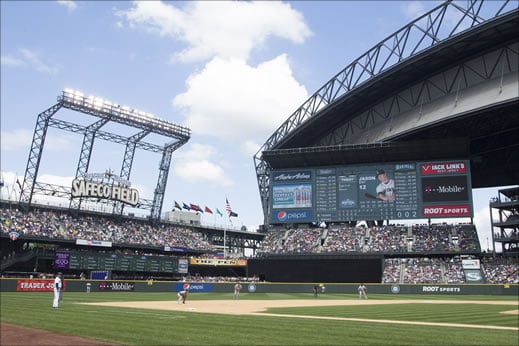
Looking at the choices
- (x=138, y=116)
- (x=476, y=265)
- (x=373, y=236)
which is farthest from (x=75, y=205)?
(x=476, y=265)

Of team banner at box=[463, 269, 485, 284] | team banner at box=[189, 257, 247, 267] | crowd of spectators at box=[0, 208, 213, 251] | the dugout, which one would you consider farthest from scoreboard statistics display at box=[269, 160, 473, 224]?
crowd of spectators at box=[0, 208, 213, 251]

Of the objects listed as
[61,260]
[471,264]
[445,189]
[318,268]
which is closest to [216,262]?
[318,268]

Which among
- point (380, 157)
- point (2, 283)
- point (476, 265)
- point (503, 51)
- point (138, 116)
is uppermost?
point (503, 51)

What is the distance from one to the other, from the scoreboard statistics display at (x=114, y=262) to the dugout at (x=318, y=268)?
559 inches

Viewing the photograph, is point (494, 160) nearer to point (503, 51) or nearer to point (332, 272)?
point (503, 51)

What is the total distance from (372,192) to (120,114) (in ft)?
126

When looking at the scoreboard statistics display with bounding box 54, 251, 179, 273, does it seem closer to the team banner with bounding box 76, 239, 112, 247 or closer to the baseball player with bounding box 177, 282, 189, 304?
the team banner with bounding box 76, 239, 112, 247

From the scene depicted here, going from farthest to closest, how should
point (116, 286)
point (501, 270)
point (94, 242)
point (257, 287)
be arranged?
point (94, 242) < point (257, 287) < point (501, 270) < point (116, 286)

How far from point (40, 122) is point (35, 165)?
20.7 ft

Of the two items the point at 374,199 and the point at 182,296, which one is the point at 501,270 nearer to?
Result: the point at 374,199

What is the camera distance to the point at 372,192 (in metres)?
68.6

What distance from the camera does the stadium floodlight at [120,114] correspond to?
220ft

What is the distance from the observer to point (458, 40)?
186 feet

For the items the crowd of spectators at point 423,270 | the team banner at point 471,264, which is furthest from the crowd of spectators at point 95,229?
the team banner at point 471,264
